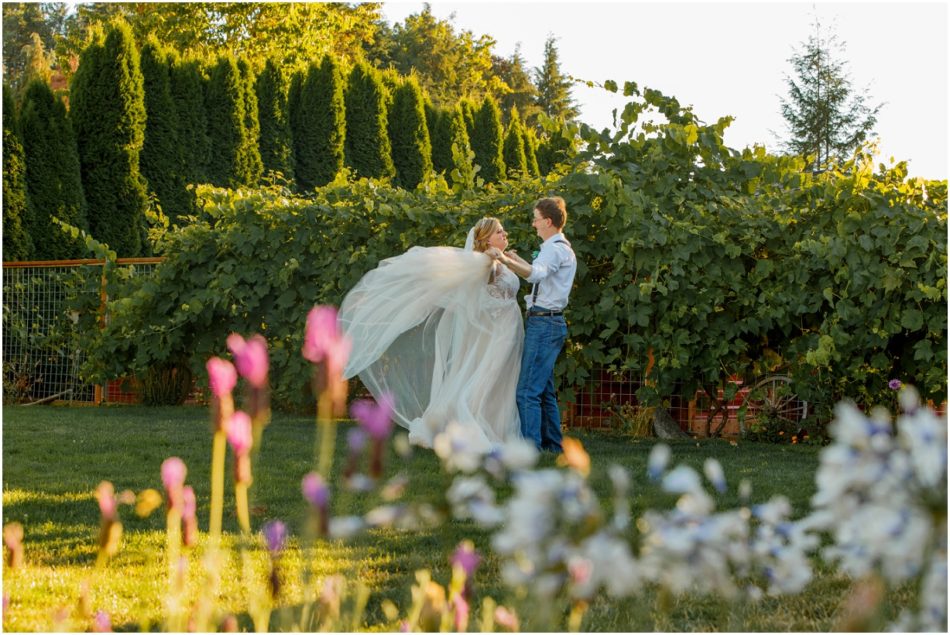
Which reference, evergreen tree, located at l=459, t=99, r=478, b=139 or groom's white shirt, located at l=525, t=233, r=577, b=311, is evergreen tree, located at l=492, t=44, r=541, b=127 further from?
groom's white shirt, located at l=525, t=233, r=577, b=311

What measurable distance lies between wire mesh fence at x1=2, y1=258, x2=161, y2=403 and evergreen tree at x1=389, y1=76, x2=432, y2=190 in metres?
8.78

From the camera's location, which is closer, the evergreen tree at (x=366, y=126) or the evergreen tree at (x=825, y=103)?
the evergreen tree at (x=366, y=126)

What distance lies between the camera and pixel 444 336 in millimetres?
7227

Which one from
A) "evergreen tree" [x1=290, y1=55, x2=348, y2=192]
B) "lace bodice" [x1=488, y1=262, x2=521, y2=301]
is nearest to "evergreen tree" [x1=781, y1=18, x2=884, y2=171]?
"evergreen tree" [x1=290, y1=55, x2=348, y2=192]

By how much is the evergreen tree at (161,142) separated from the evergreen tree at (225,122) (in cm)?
87

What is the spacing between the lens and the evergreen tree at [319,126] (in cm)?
1795

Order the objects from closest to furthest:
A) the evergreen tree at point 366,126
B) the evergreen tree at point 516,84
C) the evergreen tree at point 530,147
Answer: the evergreen tree at point 366,126, the evergreen tree at point 530,147, the evergreen tree at point 516,84

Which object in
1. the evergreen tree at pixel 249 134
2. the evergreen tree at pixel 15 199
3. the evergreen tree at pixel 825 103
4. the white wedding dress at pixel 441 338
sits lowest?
the white wedding dress at pixel 441 338

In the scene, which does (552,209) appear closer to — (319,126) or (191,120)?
(191,120)

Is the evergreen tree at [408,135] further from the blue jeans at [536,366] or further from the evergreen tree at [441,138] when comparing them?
the blue jeans at [536,366]

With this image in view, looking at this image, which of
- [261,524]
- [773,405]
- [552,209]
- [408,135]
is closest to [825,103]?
[408,135]

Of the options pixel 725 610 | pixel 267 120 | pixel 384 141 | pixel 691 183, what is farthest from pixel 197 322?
pixel 384 141

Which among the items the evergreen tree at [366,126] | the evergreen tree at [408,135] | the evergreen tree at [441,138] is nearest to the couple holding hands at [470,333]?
the evergreen tree at [366,126]

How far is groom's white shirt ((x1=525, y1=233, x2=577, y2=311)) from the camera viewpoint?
681 centimetres
